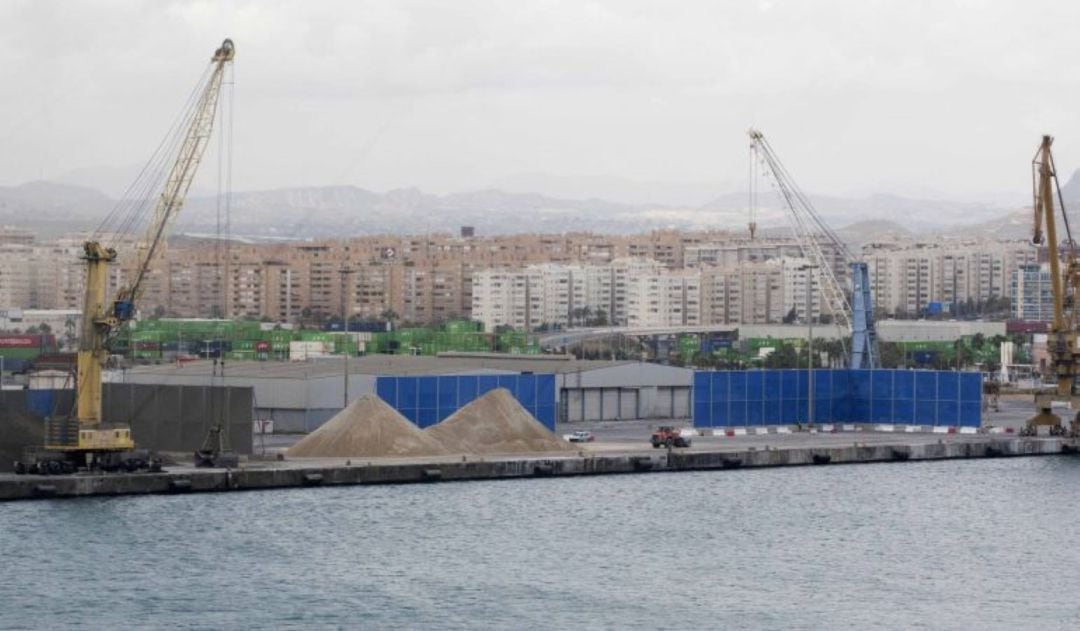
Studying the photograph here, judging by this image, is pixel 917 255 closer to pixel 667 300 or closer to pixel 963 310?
pixel 963 310

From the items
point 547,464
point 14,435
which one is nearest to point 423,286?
point 547,464

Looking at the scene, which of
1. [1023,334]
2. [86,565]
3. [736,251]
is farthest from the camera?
[736,251]

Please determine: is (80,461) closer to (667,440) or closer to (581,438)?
(581,438)

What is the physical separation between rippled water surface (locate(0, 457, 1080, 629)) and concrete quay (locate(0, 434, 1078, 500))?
0.41m

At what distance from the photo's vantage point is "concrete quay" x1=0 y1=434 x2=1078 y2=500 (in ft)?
107

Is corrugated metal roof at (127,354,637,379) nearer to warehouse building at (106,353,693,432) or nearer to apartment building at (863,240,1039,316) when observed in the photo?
warehouse building at (106,353,693,432)

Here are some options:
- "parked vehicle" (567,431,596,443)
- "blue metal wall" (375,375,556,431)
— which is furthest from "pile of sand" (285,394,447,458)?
"parked vehicle" (567,431,596,443)

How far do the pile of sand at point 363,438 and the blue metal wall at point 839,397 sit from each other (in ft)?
28.9

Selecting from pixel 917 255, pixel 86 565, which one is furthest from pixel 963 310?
pixel 86 565

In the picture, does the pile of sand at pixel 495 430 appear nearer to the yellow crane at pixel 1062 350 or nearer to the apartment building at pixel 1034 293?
the yellow crane at pixel 1062 350

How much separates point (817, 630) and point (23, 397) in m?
15.0

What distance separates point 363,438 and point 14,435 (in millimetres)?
6436

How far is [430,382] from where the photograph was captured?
139 feet

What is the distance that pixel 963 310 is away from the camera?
143 m
